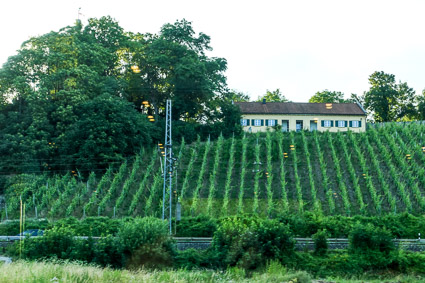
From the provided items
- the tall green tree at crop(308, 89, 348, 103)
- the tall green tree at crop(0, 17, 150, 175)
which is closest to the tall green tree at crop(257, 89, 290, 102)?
the tall green tree at crop(308, 89, 348, 103)

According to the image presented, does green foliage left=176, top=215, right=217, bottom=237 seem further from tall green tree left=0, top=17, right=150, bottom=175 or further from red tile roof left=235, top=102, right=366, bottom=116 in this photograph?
red tile roof left=235, top=102, right=366, bottom=116

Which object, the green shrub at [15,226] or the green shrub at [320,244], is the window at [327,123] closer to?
the green shrub at [320,244]

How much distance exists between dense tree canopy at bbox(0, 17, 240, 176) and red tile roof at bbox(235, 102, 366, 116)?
6.98 meters

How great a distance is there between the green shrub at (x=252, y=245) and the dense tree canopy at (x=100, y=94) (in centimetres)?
2408

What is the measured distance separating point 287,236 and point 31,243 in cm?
1216

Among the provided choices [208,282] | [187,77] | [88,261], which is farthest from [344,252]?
[187,77]

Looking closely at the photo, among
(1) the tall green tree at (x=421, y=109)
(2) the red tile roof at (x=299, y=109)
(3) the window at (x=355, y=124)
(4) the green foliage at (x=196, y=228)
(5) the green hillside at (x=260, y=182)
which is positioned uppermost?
(1) the tall green tree at (x=421, y=109)

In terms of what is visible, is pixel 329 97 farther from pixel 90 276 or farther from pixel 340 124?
pixel 90 276

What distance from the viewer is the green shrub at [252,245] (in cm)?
2173

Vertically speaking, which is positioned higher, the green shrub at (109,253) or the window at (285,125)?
the window at (285,125)

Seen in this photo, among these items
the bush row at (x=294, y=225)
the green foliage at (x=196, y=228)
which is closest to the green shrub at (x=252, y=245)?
the bush row at (x=294, y=225)

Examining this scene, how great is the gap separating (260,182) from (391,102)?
159ft

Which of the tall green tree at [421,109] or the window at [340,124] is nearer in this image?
the window at [340,124]

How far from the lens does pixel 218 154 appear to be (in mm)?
48406
